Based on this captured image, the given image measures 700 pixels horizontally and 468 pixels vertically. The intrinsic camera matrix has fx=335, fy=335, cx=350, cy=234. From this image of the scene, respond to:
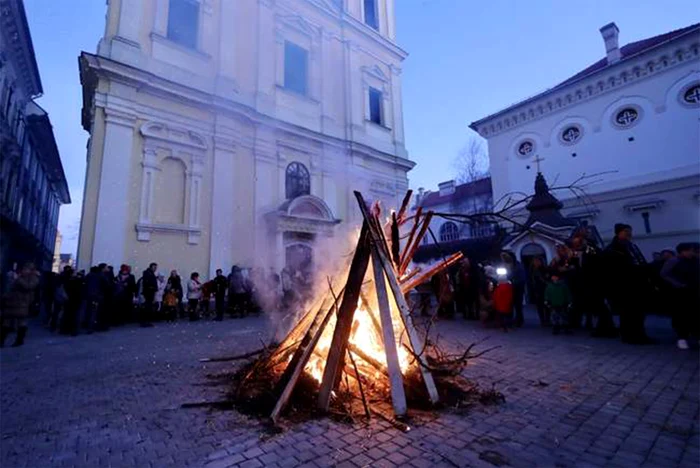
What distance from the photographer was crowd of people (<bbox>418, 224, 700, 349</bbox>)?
5.95 meters

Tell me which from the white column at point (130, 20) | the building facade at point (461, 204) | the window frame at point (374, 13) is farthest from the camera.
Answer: the building facade at point (461, 204)

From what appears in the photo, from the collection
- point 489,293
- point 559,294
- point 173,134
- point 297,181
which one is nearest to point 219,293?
point 173,134

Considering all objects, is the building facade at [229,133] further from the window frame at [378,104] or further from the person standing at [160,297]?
the person standing at [160,297]

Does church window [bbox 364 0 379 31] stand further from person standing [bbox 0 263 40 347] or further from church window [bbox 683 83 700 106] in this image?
person standing [bbox 0 263 40 347]

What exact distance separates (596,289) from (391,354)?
19.7 ft

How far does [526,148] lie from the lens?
22750 mm

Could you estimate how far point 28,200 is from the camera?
25.4 metres

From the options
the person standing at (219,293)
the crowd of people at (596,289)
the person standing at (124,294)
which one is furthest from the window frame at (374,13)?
the person standing at (124,294)

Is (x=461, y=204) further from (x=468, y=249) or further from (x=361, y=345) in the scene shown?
(x=361, y=345)

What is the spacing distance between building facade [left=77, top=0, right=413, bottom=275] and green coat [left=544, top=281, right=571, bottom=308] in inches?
391

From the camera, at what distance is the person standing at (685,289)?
229 inches

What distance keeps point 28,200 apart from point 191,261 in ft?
74.4

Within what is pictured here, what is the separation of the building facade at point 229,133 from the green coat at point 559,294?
993cm

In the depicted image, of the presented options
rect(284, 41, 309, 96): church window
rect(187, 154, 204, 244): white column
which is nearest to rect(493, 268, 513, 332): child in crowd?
rect(187, 154, 204, 244): white column
